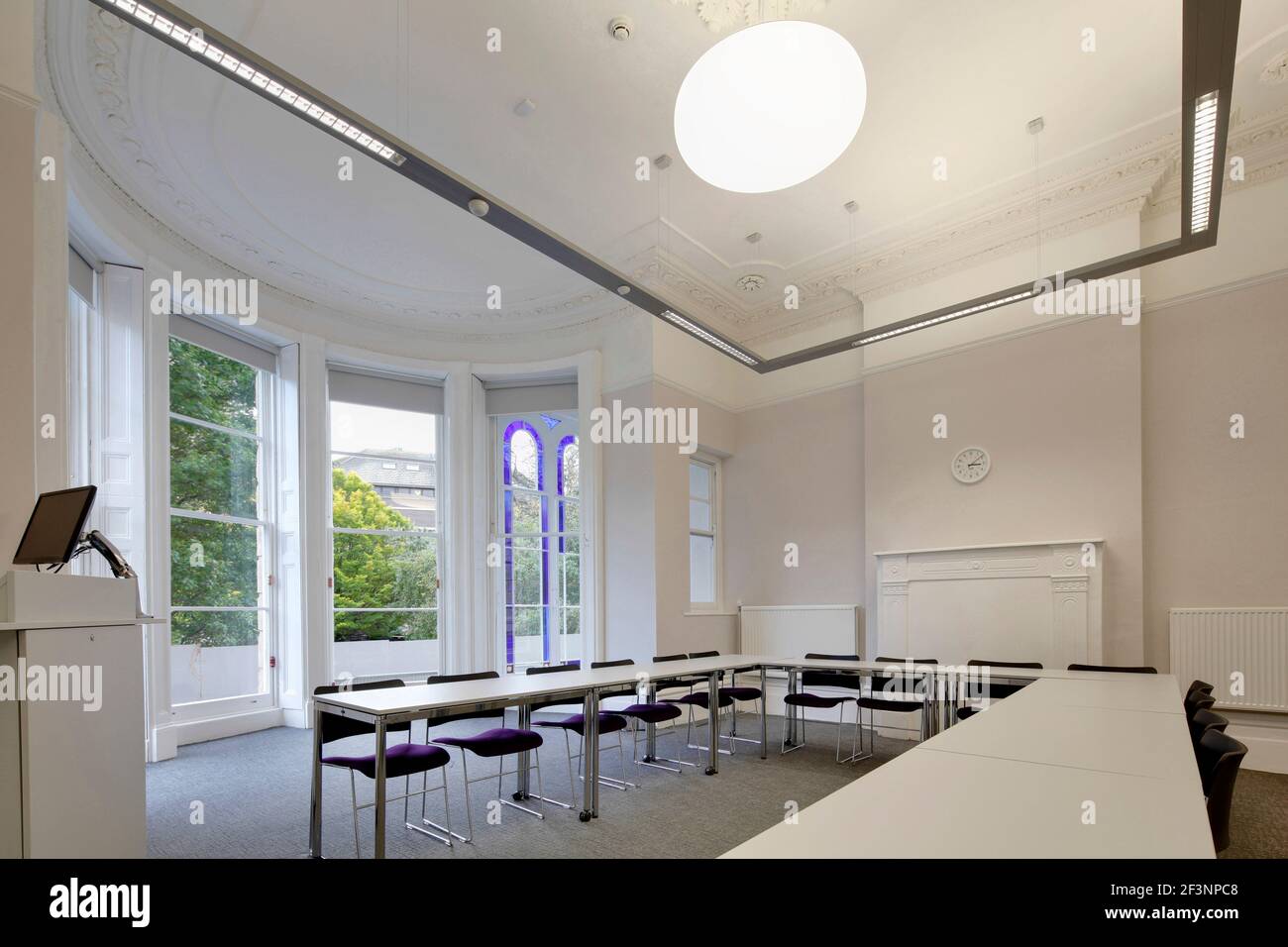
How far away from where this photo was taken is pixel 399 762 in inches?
127

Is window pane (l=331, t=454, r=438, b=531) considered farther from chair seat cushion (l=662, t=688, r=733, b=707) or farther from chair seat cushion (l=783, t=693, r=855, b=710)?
chair seat cushion (l=783, t=693, r=855, b=710)

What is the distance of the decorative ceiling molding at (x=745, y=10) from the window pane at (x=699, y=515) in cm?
495

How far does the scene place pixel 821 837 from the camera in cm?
133

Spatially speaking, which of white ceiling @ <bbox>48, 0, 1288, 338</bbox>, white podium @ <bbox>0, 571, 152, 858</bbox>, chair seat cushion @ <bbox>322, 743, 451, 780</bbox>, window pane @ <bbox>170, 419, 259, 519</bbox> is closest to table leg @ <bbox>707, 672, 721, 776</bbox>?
chair seat cushion @ <bbox>322, 743, 451, 780</bbox>

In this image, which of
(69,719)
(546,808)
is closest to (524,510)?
(546,808)

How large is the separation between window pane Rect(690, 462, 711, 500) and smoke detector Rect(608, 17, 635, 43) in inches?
185

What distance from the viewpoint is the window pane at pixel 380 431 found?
24.6ft

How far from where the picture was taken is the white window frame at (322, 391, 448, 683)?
22.9 feet

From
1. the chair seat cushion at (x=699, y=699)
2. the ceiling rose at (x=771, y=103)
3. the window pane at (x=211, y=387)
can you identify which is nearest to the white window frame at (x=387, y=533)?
the window pane at (x=211, y=387)

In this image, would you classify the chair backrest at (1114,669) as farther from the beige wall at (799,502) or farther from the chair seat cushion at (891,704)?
the beige wall at (799,502)
